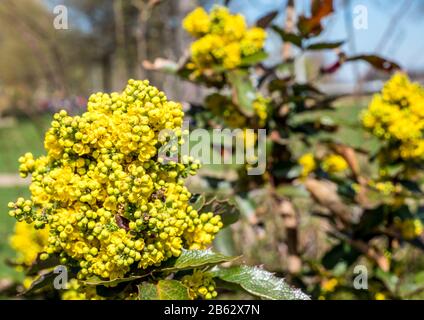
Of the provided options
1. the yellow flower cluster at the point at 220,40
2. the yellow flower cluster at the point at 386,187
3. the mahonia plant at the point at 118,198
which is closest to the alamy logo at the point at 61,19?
the yellow flower cluster at the point at 220,40

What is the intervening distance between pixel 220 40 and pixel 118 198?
101cm

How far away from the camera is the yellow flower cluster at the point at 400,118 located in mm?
1884

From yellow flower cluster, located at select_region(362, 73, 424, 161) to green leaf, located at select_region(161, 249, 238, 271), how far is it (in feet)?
3.60

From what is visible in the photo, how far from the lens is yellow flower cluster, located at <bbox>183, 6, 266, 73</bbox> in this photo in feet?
6.08

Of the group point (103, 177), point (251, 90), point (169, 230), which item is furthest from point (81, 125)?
point (251, 90)

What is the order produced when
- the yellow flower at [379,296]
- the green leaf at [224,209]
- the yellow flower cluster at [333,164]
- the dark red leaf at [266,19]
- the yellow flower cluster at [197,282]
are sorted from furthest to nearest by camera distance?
the yellow flower cluster at [333,164] < the dark red leaf at [266,19] < the yellow flower at [379,296] < the green leaf at [224,209] < the yellow flower cluster at [197,282]

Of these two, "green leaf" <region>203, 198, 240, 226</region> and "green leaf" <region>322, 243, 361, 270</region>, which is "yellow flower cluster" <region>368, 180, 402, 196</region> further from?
"green leaf" <region>203, 198, 240, 226</region>

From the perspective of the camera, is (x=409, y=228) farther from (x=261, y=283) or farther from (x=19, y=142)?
(x=19, y=142)

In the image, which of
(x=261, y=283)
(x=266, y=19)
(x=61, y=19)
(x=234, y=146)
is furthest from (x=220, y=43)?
(x=261, y=283)

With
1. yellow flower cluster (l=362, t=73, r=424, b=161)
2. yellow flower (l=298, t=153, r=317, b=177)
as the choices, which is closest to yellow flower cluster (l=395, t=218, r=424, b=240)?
yellow flower cluster (l=362, t=73, r=424, b=161)

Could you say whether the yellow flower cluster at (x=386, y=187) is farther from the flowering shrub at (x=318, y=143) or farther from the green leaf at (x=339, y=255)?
the green leaf at (x=339, y=255)

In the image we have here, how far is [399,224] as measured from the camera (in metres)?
2.08

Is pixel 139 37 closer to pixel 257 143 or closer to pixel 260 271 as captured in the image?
pixel 257 143

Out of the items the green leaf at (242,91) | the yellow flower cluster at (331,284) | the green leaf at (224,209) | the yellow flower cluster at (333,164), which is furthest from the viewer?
the yellow flower cluster at (333,164)
